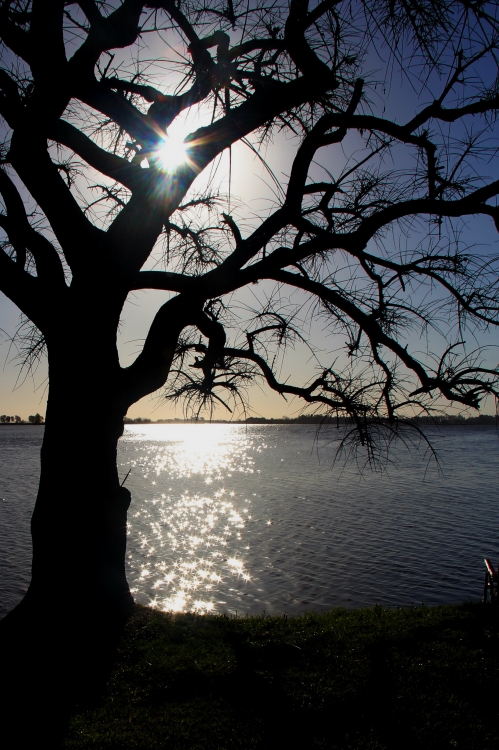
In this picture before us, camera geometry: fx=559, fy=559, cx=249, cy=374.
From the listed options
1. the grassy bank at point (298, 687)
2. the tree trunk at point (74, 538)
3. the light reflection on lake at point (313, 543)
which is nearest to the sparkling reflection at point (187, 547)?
the light reflection on lake at point (313, 543)

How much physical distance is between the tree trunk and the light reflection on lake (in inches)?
78.7

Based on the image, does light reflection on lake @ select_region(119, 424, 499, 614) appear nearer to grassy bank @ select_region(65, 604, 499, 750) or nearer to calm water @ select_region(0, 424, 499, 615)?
calm water @ select_region(0, 424, 499, 615)

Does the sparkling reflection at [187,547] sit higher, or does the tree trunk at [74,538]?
the tree trunk at [74,538]

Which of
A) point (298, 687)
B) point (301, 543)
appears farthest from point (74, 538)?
point (301, 543)

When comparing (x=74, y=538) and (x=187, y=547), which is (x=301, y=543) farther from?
(x=74, y=538)

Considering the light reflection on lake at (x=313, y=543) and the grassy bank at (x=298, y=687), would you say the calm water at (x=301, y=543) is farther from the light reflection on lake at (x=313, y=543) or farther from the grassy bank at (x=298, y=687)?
the grassy bank at (x=298, y=687)

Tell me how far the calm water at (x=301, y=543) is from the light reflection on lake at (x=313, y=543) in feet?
0.14

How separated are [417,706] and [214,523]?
19.4 m

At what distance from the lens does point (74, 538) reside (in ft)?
22.6

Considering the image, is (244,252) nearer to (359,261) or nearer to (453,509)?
(359,261)

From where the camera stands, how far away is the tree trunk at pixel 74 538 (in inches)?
256

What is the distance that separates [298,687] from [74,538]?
124 inches

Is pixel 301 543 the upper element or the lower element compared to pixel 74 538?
lower

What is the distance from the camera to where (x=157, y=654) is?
671 cm
